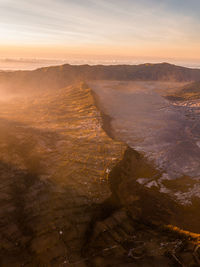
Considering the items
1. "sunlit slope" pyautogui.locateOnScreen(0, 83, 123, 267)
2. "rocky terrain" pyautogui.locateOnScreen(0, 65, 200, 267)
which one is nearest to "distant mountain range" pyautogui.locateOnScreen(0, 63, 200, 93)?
"sunlit slope" pyautogui.locateOnScreen(0, 83, 123, 267)

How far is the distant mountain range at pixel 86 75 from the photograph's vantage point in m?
74.5

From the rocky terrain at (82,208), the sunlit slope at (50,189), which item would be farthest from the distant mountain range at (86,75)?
the rocky terrain at (82,208)

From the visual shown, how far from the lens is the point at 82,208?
14.2 meters

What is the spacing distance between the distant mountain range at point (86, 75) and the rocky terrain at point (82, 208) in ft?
182

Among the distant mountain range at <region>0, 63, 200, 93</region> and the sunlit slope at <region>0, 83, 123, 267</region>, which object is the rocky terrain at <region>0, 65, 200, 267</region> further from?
the distant mountain range at <region>0, 63, 200, 93</region>

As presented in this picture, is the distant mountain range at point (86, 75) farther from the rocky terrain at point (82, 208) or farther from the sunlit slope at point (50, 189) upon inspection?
the rocky terrain at point (82, 208)

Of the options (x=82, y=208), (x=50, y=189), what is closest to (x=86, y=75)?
(x=50, y=189)

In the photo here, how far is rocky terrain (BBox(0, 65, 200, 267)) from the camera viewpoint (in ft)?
36.0

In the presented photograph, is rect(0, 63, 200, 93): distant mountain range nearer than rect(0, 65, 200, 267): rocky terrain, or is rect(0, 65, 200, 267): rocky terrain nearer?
rect(0, 65, 200, 267): rocky terrain

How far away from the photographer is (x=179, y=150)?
2617 cm

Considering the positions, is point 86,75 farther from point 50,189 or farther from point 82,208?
point 82,208

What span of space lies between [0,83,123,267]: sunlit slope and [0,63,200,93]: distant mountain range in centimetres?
5186

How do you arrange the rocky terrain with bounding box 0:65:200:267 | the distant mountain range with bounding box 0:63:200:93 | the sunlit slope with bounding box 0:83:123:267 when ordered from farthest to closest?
the distant mountain range with bounding box 0:63:200:93 → the sunlit slope with bounding box 0:83:123:267 → the rocky terrain with bounding box 0:65:200:267

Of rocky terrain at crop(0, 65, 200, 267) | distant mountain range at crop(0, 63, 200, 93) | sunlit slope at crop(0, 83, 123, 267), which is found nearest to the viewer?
rocky terrain at crop(0, 65, 200, 267)
